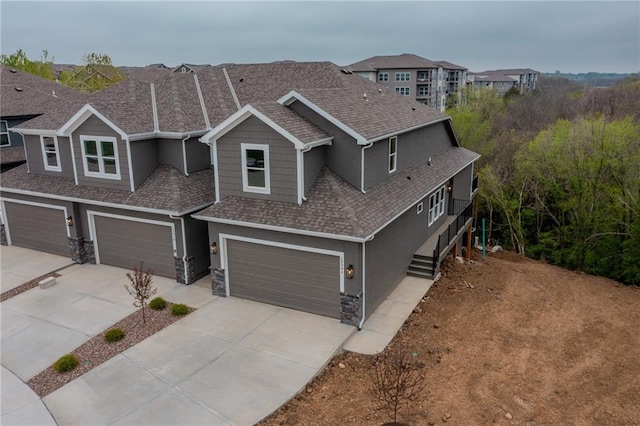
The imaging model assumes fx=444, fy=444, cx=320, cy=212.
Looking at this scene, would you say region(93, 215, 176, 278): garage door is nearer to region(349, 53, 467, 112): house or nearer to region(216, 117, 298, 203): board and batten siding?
region(216, 117, 298, 203): board and batten siding

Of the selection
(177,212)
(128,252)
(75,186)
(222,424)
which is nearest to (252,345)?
(222,424)

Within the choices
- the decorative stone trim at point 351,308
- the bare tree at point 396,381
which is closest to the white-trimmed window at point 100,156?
the decorative stone trim at point 351,308

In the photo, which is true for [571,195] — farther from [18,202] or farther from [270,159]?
[18,202]

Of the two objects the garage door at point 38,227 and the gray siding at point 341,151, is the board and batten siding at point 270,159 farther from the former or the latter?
the garage door at point 38,227

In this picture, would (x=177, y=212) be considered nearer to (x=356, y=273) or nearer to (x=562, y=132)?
(x=356, y=273)

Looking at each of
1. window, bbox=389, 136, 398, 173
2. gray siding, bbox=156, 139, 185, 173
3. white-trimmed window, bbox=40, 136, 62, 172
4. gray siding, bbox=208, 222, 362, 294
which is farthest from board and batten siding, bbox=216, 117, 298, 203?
white-trimmed window, bbox=40, 136, 62, 172
